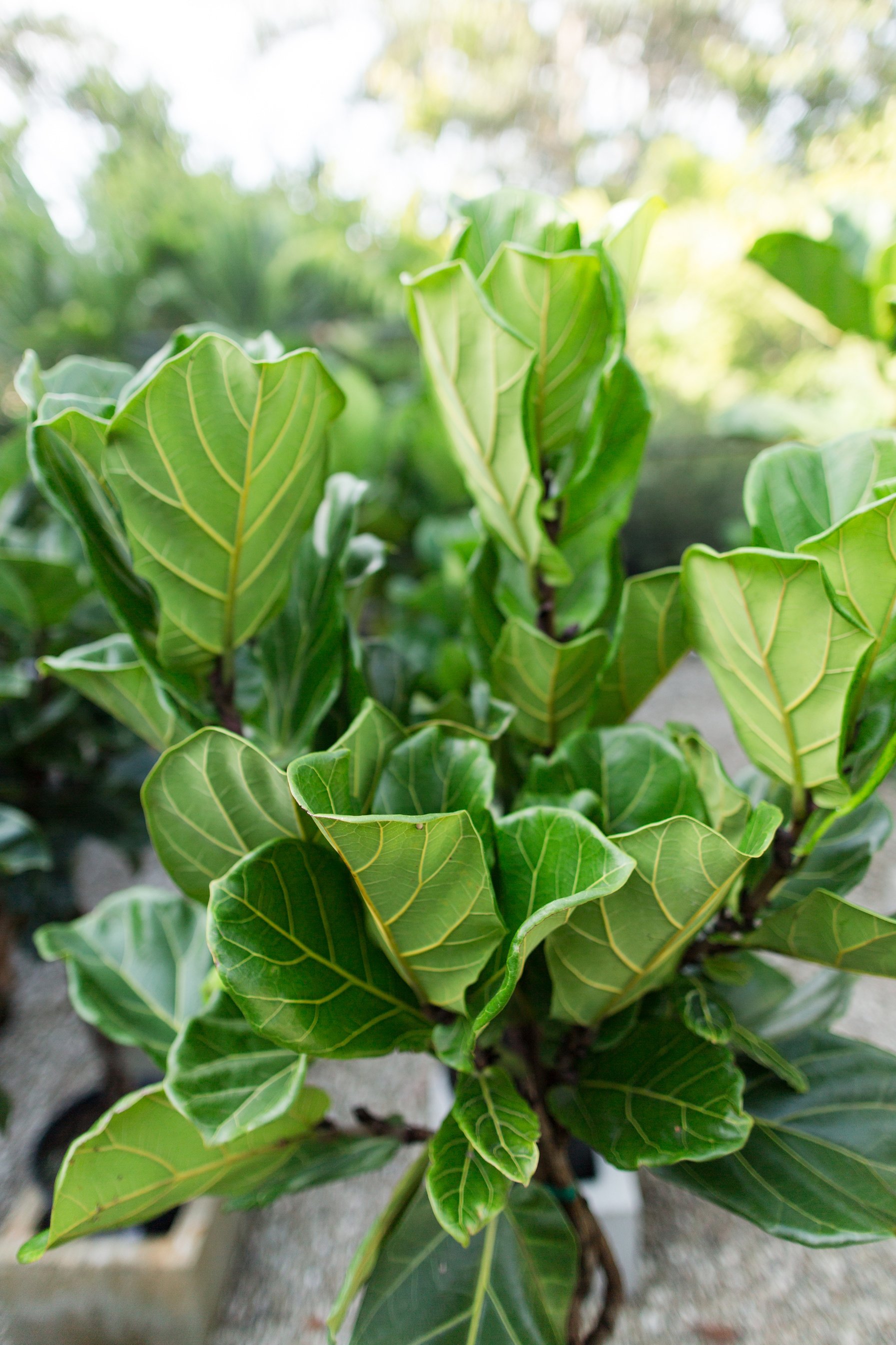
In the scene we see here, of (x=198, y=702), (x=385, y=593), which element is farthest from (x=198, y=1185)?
(x=385, y=593)

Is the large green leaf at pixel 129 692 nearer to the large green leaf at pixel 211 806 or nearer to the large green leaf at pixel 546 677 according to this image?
the large green leaf at pixel 211 806

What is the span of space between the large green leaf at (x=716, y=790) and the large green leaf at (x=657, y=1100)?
11 centimetres

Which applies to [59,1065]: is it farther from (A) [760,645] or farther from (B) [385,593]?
(A) [760,645]

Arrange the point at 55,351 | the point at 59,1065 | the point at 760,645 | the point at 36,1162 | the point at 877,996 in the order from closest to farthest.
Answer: the point at 760,645 < the point at 36,1162 < the point at 59,1065 < the point at 877,996 < the point at 55,351

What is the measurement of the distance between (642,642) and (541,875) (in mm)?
149

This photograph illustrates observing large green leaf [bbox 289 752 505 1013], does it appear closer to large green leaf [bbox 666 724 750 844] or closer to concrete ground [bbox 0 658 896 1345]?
large green leaf [bbox 666 724 750 844]

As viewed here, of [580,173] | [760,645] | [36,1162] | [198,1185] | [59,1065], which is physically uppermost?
[580,173]

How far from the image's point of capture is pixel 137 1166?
353mm

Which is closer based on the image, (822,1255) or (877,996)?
(822,1255)

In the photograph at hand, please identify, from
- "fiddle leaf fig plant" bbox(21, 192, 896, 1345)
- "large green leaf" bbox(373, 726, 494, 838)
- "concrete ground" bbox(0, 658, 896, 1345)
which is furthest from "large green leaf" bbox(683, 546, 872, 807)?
"concrete ground" bbox(0, 658, 896, 1345)

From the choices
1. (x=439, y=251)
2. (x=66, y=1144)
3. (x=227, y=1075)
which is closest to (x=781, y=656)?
(x=227, y=1075)

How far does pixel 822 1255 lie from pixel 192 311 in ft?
11.0

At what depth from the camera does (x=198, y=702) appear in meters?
0.40

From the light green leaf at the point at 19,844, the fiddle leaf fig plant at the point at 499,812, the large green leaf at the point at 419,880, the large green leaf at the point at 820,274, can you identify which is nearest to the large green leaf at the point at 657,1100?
the fiddle leaf fig plant at the point at 499,812
